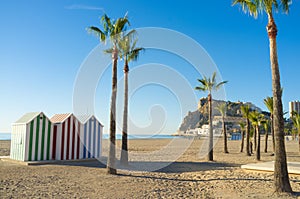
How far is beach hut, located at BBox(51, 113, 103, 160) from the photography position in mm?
16875

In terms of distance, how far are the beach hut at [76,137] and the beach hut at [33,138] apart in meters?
0.50

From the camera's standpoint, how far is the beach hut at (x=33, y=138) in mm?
15633

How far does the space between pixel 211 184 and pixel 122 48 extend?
25.7ft

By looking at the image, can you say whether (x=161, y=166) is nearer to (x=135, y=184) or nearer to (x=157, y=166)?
(x=157, y=166)

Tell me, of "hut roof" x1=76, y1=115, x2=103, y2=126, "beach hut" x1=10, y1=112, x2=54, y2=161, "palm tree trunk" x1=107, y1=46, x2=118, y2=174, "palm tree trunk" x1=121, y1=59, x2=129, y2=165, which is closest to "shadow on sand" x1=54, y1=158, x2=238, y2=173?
"palm tree trunk" x1=121, y1=59, x2=129, y2=165

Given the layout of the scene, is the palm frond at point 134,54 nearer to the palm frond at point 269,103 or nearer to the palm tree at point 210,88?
the palm tree at point 210,88

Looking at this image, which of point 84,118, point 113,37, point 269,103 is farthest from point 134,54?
point 269,103

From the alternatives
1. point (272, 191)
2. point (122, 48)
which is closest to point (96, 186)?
point (272, 191)

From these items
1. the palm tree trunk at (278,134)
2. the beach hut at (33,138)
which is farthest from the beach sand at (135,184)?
the beach hut at (33,138)

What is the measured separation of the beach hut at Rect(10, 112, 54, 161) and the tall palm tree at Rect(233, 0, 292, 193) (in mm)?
12990

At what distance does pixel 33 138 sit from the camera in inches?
626

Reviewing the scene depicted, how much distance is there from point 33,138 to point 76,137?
2.72 meters

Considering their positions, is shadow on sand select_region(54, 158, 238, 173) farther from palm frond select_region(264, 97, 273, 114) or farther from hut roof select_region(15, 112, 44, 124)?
palm frond select_region(264, 97, 273, 114)

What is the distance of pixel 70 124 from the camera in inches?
685
